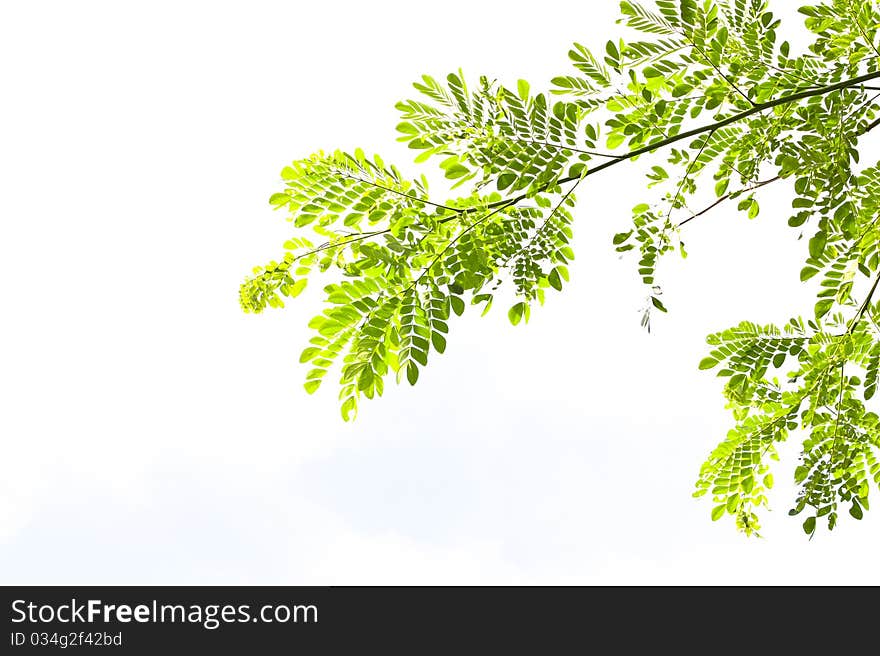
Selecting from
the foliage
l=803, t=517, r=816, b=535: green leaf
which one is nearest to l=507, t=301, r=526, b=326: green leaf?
the foliage

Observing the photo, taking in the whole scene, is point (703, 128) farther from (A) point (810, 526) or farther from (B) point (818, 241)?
(A) point (810, 526)

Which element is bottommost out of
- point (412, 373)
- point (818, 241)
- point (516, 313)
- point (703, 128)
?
point (412, 373)

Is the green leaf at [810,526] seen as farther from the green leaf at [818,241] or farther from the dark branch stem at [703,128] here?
Result: the dark branch stem at [703,128]

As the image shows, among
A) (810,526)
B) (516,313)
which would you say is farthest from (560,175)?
(810,526)

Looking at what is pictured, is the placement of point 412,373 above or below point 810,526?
above

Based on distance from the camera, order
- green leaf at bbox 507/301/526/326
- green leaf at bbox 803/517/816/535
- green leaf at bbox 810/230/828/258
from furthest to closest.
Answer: green leaf at bbox 803/517/816/535
green leaf at bbox 810/230/828/258
green leaf at bbox 507/301/526/326

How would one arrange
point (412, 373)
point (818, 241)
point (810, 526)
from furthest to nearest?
point (810, 526) → point (818, 241) → point (412, 373)

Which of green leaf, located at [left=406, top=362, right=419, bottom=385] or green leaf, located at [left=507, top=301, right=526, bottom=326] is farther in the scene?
green leaf, located at [left=507, top=301, right=526, bottom=326]

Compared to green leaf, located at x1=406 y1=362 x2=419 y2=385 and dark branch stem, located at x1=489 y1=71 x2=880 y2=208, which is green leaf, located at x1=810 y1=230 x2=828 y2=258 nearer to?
dark branch stem, located at x1=489 y1=71 x2=880 y2=208

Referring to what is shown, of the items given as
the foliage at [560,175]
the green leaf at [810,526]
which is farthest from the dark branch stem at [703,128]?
the green leaf at [810,526]

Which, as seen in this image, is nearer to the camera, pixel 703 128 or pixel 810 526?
pixel 703 128

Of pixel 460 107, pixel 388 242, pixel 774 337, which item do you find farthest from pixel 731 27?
pixel 388 242

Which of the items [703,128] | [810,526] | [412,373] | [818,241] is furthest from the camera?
[810,526]
